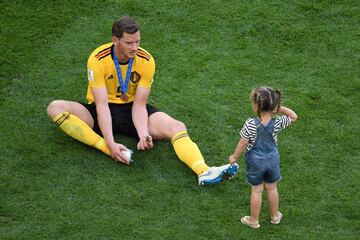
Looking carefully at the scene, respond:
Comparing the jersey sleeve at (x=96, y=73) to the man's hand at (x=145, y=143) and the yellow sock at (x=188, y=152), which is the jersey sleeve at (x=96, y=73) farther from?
the yellow sock at (x=188, y=152)

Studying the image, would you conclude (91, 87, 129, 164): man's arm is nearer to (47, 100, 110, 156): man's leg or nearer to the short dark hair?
(47, 100, 110, 156): man's leg

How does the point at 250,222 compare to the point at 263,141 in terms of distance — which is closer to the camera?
the point at 263,141

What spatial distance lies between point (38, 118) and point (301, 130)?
7.57ft

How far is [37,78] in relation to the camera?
Result: 7.45m

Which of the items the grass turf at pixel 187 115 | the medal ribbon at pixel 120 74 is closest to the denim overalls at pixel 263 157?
the grass turf at pixel 187 115

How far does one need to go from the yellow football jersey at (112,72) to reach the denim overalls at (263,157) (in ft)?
4.65

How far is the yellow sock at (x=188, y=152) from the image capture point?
6.17 meters

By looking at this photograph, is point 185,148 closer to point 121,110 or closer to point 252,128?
point 121,110

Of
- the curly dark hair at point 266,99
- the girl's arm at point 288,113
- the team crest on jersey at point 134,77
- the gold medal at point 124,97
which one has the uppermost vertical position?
the curly dark hair at point 266,99

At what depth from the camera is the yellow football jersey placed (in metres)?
6.36

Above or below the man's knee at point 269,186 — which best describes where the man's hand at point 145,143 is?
below

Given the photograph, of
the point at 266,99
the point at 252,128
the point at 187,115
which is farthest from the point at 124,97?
the point at 266,99

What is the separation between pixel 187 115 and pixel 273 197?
1.64m

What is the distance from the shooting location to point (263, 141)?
5.38 meters
